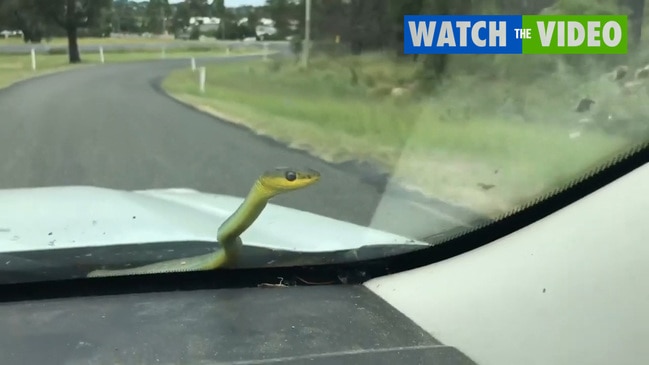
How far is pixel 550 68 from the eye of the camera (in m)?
3.68

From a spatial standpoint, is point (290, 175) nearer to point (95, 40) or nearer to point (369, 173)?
point (369, 173)

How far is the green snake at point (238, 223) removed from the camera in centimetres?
336

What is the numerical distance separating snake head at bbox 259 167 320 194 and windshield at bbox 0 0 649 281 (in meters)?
0.01

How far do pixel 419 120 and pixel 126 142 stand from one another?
1.85m

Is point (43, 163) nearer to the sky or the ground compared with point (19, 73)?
nearer to the ground

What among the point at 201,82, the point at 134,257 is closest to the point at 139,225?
the point at 134,257

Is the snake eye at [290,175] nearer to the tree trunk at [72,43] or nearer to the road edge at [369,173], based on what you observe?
the road edge at [369,173]

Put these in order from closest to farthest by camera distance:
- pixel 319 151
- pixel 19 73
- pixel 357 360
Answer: pixel 357 360 < pixel 19 73 < pixel 319 151

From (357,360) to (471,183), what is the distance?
5.05 feet

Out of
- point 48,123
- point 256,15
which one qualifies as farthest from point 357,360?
point 48,123

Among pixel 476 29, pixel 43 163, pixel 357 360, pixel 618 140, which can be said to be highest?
pixel 476 29

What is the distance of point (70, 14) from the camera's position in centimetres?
497

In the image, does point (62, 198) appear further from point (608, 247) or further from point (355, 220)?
point (608, 247)

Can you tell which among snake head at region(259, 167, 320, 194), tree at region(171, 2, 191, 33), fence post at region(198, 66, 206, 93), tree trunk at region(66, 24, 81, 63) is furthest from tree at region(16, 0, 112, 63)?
snake head at region(259, 167, 320, 194)
